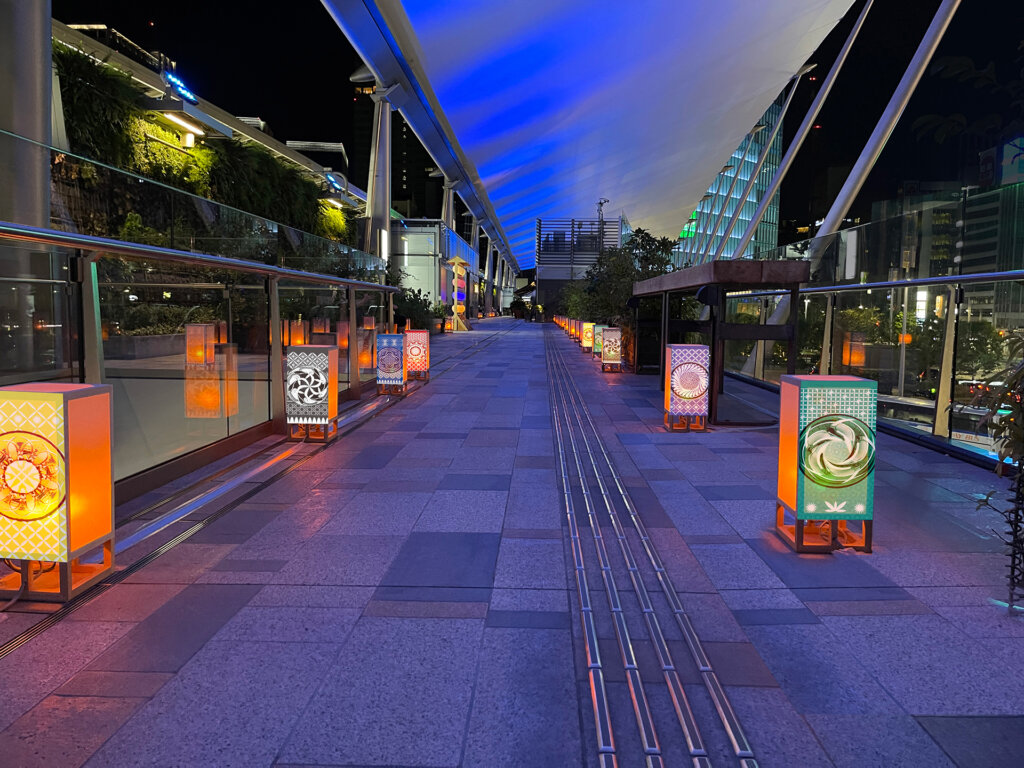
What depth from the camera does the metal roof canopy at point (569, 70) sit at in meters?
22.0

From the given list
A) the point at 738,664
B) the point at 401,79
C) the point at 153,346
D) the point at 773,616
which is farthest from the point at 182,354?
the point at 401,79

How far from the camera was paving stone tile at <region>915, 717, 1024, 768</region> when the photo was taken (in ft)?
8.21

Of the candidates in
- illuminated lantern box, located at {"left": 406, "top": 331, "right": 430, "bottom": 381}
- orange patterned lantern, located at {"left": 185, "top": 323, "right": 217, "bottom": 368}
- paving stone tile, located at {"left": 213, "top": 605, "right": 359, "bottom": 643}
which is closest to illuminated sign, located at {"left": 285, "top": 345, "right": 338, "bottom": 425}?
orange patterned lantern, located at {"left": 185, "top": 323, "right": 217, "bottom": 368}

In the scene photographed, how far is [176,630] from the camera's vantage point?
3.53 m

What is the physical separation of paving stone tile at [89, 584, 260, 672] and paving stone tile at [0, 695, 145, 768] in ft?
0.91

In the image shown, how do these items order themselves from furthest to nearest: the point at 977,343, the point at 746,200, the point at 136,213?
1. the point at 746,200
2. the point at 136,213
3. the point at 977,343

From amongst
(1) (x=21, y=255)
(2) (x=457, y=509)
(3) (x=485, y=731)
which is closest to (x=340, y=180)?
(1) (x=21, y=255)

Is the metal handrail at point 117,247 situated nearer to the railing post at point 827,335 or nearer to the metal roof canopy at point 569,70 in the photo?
the railing post at point 827,335

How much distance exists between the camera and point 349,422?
33.9 feet

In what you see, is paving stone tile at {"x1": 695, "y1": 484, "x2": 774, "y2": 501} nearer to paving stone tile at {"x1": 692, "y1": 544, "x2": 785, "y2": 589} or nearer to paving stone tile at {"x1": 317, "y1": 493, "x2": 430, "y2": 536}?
paving stone tile at {"x1": 692, "y1": 544, "x2": 785, "y2": 589}

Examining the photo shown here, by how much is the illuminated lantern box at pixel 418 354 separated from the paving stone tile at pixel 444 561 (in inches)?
410

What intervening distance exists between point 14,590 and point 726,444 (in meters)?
7.38

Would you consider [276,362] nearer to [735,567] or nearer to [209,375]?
[209,375]

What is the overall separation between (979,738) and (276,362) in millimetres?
8052
